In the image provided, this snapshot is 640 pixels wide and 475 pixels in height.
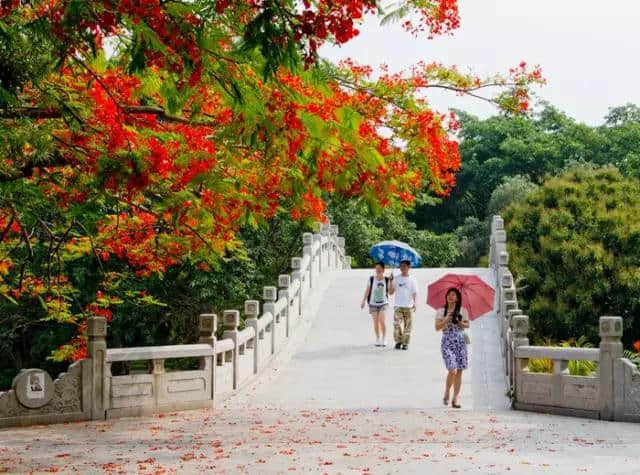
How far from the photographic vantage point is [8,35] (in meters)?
8.45

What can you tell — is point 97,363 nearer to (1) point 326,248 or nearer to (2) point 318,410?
(2) point 318,410

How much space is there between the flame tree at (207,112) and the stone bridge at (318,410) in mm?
2153

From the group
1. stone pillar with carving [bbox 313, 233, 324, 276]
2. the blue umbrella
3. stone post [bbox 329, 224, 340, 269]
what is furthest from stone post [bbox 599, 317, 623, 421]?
stone post [bbox 329, 224, 340, 269]

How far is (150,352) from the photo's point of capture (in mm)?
13188

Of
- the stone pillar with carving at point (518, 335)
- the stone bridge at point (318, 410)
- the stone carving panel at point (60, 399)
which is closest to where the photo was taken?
the stone bridge at point (318, 410)

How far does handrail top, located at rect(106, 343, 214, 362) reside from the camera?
42.4ft

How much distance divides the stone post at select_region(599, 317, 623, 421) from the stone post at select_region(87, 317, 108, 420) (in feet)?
18.6

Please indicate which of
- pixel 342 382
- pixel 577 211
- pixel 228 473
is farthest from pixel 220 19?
pixel 577 211

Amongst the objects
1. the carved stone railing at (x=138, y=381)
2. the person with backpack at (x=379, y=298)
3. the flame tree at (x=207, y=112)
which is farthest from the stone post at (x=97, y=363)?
the person with backpack at (x=379, y=298)

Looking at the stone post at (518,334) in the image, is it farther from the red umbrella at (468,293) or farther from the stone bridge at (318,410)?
the red umbrella at (468,293)

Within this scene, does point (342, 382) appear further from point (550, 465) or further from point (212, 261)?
point (550, 465)

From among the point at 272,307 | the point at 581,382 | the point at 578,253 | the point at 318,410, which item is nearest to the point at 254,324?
the point at 272,307

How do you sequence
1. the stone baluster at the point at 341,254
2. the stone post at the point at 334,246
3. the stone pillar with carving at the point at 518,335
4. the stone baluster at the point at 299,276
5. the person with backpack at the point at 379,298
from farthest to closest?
the stone baluster at the point at 341,254
the stone post at the point at 334,246
the stone baluster at the point at 299,276
the person with backpack at the point at 379,298
the stone pillar with carving at the point at 518,335

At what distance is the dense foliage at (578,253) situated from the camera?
25.6 metres
